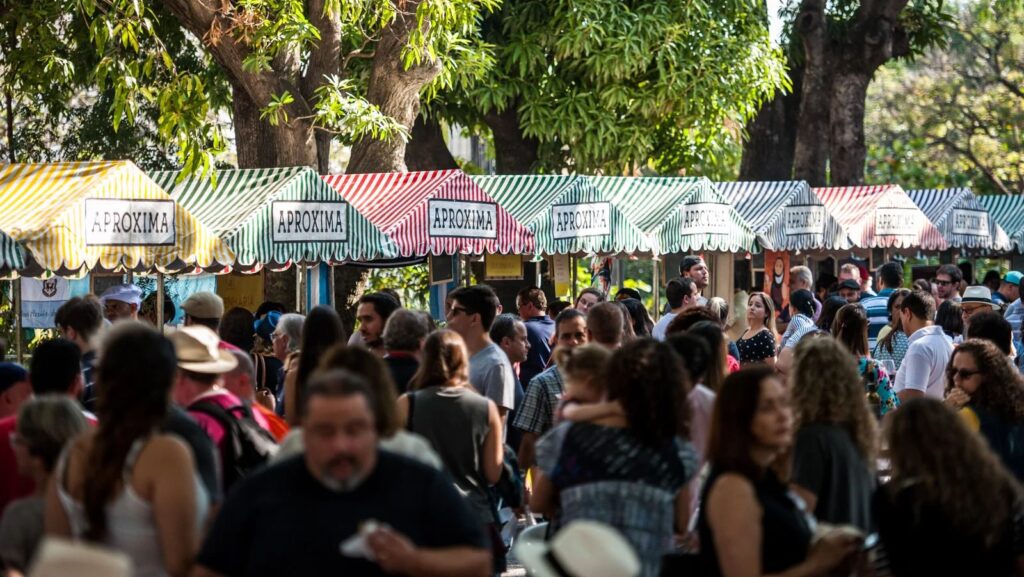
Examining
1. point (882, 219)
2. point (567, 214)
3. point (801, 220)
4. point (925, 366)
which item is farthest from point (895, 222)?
point (925, 366)

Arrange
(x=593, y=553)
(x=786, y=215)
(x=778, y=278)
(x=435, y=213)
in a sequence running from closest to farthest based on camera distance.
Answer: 1. (x=593, y=553)
2. (x=435, y=213)
3. (x=786, y=215)
4. (x=778, y=278)

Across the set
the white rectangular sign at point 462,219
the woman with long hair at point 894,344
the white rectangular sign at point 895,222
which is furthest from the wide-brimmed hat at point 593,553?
the white rectangular sign at point 895,222

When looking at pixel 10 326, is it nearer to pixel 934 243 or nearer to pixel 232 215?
pixel 232 215

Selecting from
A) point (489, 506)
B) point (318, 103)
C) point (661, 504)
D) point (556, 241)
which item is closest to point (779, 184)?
point (556, 241)

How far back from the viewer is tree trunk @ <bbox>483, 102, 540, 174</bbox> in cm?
2627

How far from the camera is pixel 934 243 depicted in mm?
22234

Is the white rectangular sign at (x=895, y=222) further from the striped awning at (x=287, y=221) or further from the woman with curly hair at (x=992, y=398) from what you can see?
the woman with curly hair at (x=992, y=398)

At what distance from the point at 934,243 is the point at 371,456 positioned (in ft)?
63.3

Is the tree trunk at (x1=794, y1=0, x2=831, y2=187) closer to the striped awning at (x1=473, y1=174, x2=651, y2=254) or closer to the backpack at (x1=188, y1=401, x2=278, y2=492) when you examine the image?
the striped awning at (x1=473, y1=174, x2=651, y2=254)

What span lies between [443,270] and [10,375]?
963cm

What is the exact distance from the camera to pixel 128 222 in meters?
11.4

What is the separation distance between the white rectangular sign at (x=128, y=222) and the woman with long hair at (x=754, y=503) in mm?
7283

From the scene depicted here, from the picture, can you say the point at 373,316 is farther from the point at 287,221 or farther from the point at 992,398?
the point at 287,221

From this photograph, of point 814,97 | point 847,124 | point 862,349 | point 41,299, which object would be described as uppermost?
point 814,97
